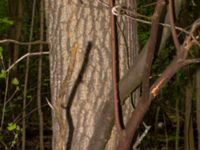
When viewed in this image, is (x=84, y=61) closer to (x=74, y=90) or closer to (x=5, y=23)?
(x=74, y=90)

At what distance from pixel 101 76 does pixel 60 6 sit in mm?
413

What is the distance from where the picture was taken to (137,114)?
4.55 feet

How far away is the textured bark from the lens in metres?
2.50

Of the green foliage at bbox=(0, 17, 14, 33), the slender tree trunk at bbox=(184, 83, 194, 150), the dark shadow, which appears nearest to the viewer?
the dark shadow

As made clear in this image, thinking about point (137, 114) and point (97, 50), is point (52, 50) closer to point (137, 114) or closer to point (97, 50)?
point (97, 50)

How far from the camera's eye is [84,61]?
2.51m

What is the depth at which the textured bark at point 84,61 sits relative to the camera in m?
2.50

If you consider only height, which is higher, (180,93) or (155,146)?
(180,93)

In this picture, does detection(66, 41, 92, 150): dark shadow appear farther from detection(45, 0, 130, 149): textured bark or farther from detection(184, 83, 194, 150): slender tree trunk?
detection(184, 83, 194, 150): slender tree trunk

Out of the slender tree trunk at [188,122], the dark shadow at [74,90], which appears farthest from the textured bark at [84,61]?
the slender tree trunk at [188,122]

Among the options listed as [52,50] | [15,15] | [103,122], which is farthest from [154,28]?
[15,15]

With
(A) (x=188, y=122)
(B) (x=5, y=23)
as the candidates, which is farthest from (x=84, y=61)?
(B) (x=5, y=23)

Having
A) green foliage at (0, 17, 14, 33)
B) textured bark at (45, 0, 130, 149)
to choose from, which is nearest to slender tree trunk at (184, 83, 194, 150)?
green foliage at (0, 17, 14, 33)

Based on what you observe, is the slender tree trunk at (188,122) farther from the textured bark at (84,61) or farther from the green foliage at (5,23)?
the textured bark at (84,61)
